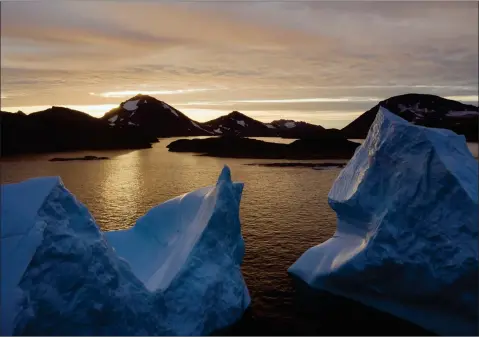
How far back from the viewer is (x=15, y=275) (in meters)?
8.52

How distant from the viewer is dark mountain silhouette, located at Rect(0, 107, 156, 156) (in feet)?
239

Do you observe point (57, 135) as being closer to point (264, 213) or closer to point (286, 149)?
point (286, 149)

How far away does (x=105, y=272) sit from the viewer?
9.98m

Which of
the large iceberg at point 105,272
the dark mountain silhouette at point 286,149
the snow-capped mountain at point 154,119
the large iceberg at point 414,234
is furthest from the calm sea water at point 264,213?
the snow-capped mountain at point 154,119

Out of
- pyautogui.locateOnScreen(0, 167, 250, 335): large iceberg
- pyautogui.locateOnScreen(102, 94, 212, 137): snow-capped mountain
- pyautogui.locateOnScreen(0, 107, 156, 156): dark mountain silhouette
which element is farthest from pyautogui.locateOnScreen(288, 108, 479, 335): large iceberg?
pyautogui.locateOnScreen(102, 94, 212, 137): snow-capped mountain

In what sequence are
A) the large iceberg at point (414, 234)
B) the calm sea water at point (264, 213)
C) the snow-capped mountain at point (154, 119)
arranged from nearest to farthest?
the large iceberg at point (414, 234)
the calm sea water at point (264, 213)
the snow-capped mountain at point (154, 119)

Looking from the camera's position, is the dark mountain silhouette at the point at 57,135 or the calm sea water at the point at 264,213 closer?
the calm sea water at the point at 264,213

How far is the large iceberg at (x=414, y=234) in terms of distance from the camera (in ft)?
36.8

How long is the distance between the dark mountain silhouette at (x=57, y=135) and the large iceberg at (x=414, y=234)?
6705 cm

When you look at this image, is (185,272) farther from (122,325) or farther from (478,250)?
(478,250)

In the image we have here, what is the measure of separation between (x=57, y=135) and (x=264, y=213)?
6638 centimetres

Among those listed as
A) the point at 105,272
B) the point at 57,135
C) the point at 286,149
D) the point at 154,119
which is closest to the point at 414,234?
the point at 105,272

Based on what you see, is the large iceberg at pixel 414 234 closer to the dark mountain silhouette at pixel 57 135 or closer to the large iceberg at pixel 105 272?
the large iceberg at pixel 105 272

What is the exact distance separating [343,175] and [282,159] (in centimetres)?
4872
